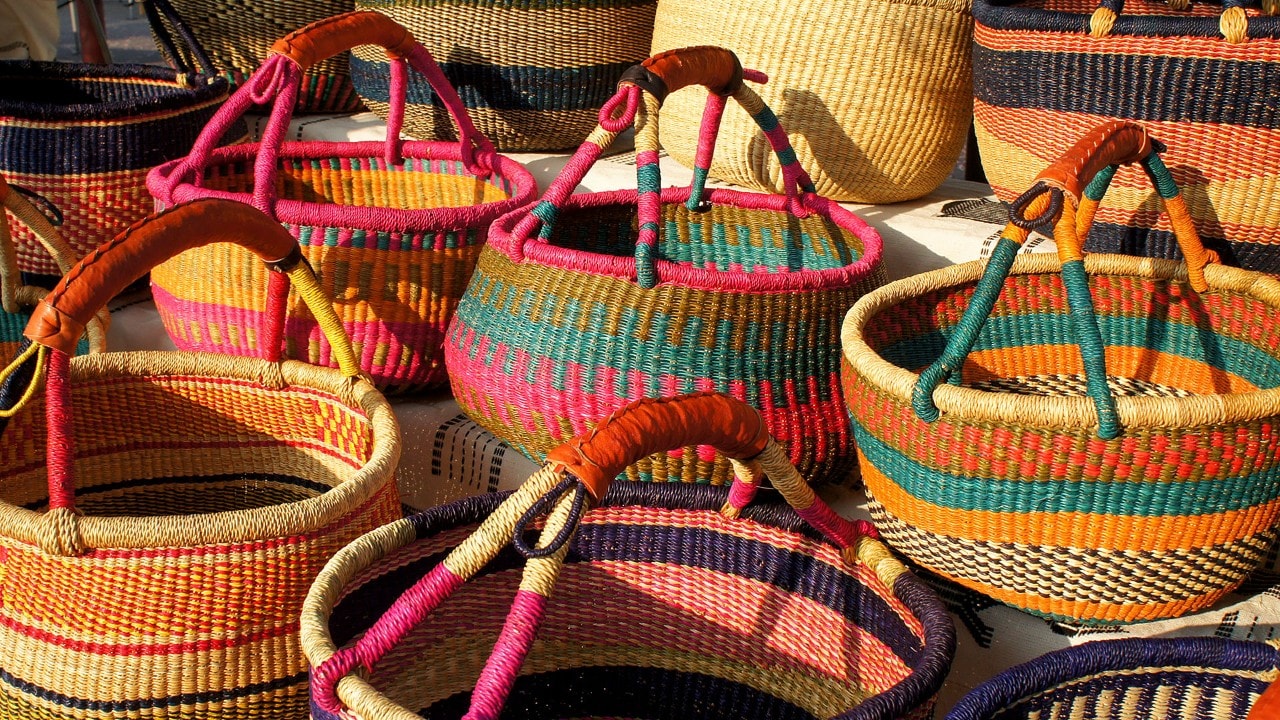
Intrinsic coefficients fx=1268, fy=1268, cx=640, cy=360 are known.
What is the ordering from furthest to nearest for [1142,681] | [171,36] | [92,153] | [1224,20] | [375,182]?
[171,36], [375,182], [92,153], [1224,20], [1142,681]

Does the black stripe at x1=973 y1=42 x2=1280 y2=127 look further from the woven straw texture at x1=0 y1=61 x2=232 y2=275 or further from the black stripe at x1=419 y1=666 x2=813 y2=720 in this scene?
the woven straw texture at x1=0 y1=61 x2=232 y2=275

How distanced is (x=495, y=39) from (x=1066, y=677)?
131 cm

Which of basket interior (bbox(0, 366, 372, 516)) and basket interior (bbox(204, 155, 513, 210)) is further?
basket interior (bbox(204, 155, 513, 210))

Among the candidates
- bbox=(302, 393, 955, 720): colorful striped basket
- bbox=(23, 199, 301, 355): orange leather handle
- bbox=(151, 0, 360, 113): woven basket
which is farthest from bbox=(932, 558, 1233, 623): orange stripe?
bbox=(151, 0, 360, 113): woven basket

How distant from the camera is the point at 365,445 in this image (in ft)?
4.36

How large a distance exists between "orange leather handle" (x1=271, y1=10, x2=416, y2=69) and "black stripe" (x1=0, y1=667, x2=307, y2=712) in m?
0.70

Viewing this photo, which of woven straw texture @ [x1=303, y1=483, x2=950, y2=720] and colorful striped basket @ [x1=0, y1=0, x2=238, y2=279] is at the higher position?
colorful striped basket @ [x1=0, y1=0, x2=238, y2=279]

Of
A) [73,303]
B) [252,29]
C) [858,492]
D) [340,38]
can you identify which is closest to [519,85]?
[340,38]

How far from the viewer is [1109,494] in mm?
1013

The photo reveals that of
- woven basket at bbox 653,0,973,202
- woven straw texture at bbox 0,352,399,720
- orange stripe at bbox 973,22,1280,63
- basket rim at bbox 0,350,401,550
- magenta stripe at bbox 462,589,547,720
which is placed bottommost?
woven straw texture at bbox 0,352,399,720

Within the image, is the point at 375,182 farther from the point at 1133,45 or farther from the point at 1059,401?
the point at 1059,401

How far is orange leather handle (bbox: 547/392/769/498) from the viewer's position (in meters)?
0.85

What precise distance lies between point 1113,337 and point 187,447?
1059 millimetres

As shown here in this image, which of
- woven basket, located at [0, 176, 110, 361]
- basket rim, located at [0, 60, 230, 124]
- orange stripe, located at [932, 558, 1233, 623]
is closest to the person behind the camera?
orange stripe, located at [932, 558, 1233, 623]
